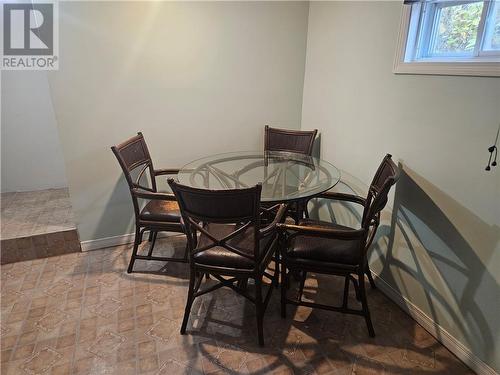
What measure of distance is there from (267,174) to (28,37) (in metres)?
2.27

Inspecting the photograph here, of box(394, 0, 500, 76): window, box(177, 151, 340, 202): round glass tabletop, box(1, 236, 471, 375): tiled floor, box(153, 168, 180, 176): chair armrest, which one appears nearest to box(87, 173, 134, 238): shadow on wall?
box(153, 168, 180, 176): chair armrest

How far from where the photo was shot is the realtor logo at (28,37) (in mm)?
2164

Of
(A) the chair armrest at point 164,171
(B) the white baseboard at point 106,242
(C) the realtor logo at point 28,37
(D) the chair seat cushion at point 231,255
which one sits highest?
(C) the realtor logo at point 28,37

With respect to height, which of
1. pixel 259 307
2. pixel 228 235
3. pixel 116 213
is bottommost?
pixel 259 307

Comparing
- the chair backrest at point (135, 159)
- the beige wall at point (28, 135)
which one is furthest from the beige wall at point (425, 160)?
the beige wall at point (28, 135)

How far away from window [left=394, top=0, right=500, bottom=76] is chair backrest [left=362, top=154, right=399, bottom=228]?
0.53 meters

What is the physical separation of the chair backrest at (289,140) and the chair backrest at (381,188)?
35.5 inches

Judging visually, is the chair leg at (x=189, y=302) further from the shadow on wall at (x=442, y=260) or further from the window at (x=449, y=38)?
the window at (x=449, y=38)

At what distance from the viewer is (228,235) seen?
5.50 feet

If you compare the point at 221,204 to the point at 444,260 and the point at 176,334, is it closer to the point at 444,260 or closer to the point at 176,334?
the point at 176,334

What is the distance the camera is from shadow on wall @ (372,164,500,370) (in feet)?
5.07

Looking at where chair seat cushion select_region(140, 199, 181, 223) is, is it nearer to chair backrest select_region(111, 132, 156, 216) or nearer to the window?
chair backrest select_region(111, 132, 156, 216)

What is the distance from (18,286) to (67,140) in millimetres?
1082

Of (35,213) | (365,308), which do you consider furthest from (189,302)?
(35,213)
